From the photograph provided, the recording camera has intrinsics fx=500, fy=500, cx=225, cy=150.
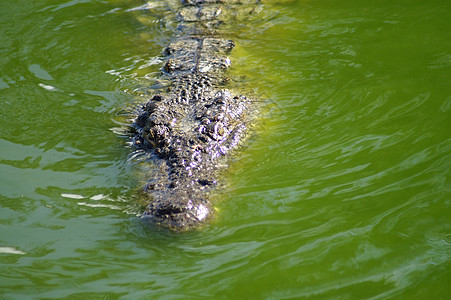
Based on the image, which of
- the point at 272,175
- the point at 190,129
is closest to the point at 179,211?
the point at 272,175

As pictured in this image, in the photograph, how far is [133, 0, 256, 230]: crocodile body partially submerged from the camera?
3455mm

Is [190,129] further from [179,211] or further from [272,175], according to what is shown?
[179,211]

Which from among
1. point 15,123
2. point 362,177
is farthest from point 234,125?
point 15,123

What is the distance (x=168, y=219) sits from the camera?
10.8ft

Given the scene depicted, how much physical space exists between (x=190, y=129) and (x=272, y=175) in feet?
3.18

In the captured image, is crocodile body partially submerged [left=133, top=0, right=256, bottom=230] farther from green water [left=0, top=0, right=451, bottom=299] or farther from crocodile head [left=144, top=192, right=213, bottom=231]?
green water [left=0, top=0, right=451, bottom=299]

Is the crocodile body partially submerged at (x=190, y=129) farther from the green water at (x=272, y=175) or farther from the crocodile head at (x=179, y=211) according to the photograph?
the green water at (x=272, y=175)

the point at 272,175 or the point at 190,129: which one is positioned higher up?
the point at 190,129

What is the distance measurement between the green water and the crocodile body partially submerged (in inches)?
6.1

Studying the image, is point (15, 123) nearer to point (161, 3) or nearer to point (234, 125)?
point (234, 125)

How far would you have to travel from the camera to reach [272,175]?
12.7ft

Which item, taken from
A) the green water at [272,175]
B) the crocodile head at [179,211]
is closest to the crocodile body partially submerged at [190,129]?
the crocodile head at [179,211]

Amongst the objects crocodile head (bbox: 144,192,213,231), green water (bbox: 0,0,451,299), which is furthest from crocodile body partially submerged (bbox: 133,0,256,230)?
green water (bbox: 0,0,451,299)

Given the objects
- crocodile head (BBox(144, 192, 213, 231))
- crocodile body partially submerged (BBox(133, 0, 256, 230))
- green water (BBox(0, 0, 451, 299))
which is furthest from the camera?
crocodile body partially submerged (BBox(133, 0, 256, 230))
